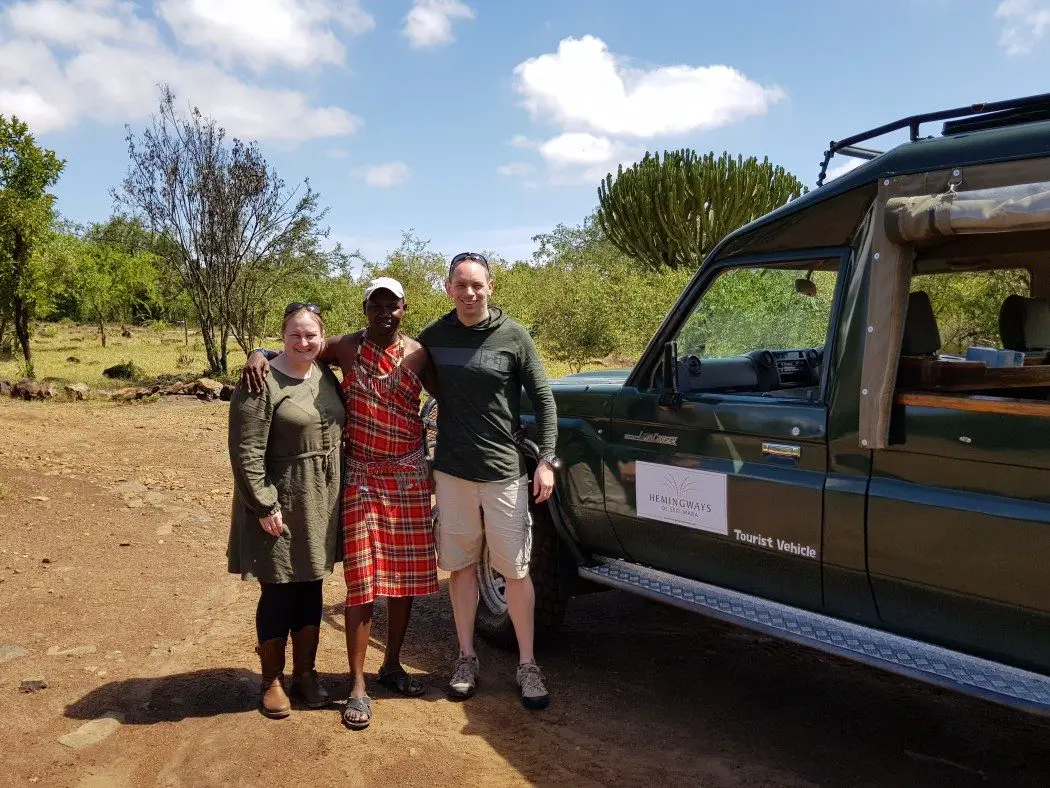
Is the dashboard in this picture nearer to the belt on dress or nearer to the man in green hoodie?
the man in green hoodie

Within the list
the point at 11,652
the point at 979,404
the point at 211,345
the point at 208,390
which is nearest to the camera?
the point at 979,404

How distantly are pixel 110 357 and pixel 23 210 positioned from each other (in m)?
9.94

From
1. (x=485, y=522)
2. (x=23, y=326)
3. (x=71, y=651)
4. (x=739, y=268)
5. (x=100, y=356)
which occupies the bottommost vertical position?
(x=71, y=651)

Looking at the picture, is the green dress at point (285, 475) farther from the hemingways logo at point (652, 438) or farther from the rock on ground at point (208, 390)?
the rock on ground at point (208, 390)

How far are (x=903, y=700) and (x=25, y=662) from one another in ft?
13.0

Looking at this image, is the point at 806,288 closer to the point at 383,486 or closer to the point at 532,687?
the point at 383,486

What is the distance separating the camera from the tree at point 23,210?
15.9 metres

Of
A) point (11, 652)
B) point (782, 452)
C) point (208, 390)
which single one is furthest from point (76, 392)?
point (782, 452)

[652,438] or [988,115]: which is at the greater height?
[988,115]

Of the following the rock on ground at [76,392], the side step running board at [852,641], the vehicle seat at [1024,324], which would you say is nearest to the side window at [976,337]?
the vehicle seat at [1024,324]

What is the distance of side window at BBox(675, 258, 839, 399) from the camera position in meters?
3.69

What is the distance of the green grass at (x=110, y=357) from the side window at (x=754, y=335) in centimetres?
1372

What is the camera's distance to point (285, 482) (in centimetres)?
355

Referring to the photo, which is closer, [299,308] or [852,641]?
[852,641]
